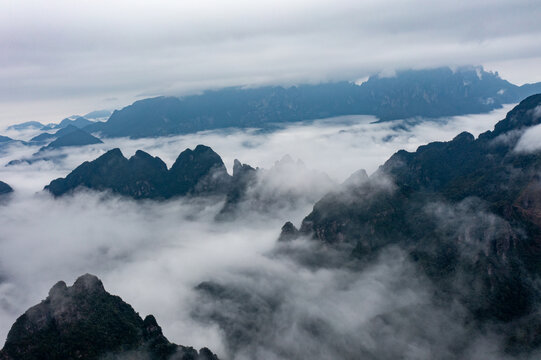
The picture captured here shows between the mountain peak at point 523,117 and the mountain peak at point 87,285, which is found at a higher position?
the mountain peak at point 523,117

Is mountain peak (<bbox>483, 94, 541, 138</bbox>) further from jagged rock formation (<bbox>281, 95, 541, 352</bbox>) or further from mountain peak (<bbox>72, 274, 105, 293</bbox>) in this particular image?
mountain peak (<bbox>72, 274, 105, 293</bbox>)

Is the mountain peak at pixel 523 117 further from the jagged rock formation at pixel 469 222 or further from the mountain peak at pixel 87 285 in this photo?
the mountain peak at pixel 87 285

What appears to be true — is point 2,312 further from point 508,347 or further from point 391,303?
point 508,347

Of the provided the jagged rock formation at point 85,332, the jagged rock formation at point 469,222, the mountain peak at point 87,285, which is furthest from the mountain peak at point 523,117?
the mountain peak at point 87,285

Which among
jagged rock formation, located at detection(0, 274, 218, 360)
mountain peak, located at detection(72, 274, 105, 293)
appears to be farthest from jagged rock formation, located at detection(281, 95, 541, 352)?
mountain peak, located at detection(72, 274, 105, 293)

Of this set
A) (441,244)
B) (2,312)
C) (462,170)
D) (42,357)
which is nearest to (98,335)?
(42,357)

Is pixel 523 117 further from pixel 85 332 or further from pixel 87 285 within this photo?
pixel 85 332
